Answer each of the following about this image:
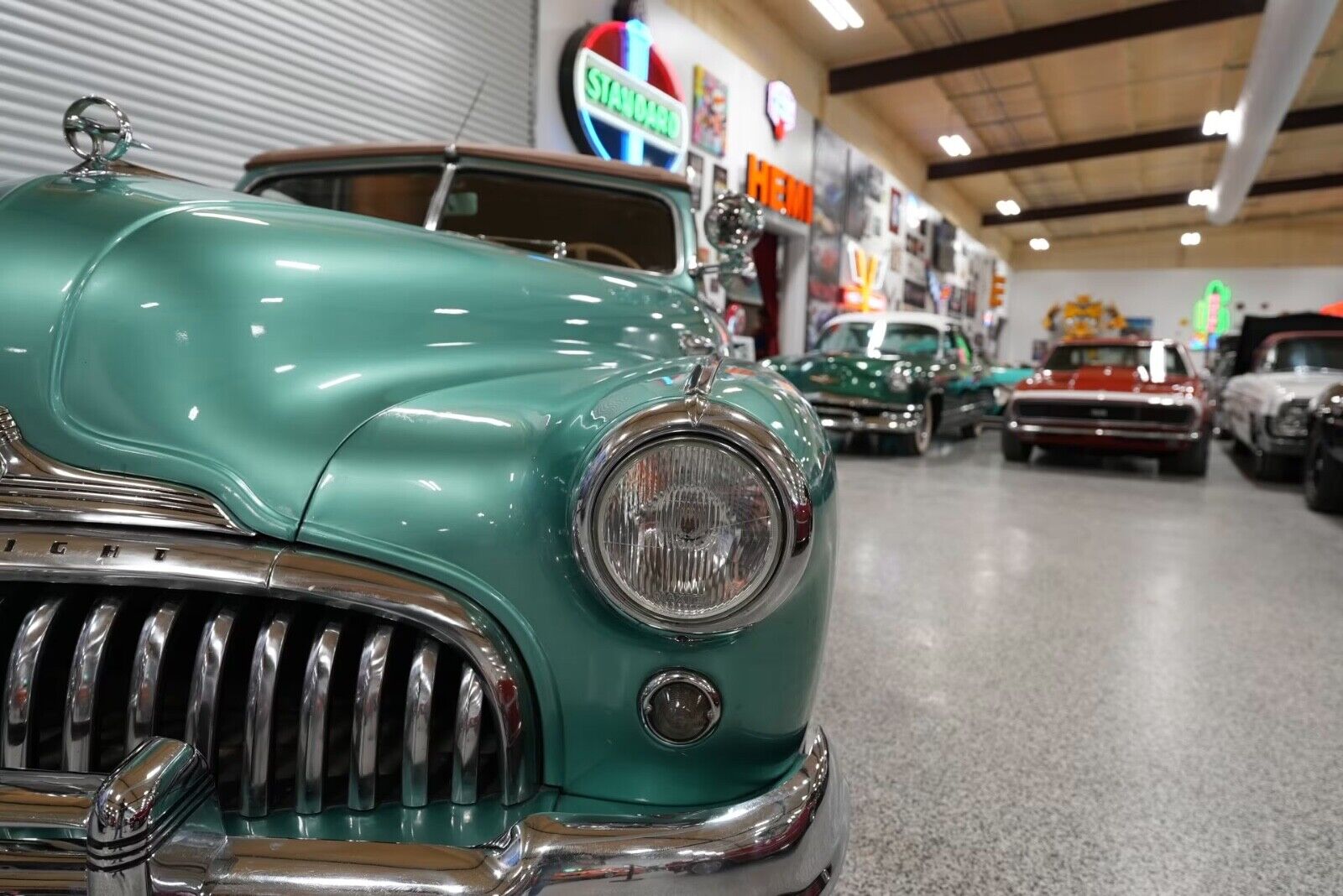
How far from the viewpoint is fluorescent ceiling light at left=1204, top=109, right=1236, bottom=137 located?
37.7ft

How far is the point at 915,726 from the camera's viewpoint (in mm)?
1834

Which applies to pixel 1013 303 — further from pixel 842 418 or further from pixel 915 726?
pixel 915 726

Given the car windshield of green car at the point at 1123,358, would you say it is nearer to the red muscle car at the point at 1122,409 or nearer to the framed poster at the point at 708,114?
the red muscle car at the point at 1122,409

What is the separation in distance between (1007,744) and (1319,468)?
397 centimetres

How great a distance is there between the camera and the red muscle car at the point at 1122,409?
5512 mm

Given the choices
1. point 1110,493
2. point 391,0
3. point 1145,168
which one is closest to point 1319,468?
point 1110,493

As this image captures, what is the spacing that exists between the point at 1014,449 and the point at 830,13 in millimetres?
4549

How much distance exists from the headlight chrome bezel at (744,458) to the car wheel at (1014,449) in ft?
19.4

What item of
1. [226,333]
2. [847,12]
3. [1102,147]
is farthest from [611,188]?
[1102,147]

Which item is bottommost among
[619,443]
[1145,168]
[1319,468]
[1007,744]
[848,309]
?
[1007,744]

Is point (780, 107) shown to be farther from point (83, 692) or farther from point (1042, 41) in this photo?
point (83, 692)

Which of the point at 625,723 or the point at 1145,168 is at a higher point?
the point at 1145,168

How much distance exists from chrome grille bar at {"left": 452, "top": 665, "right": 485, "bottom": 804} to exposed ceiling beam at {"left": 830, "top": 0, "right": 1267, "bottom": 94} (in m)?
10.3

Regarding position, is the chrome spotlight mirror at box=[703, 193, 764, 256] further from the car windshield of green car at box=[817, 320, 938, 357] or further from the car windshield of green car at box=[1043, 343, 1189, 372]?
the car windshield of green car at box=[817, 320, 938, 357]
